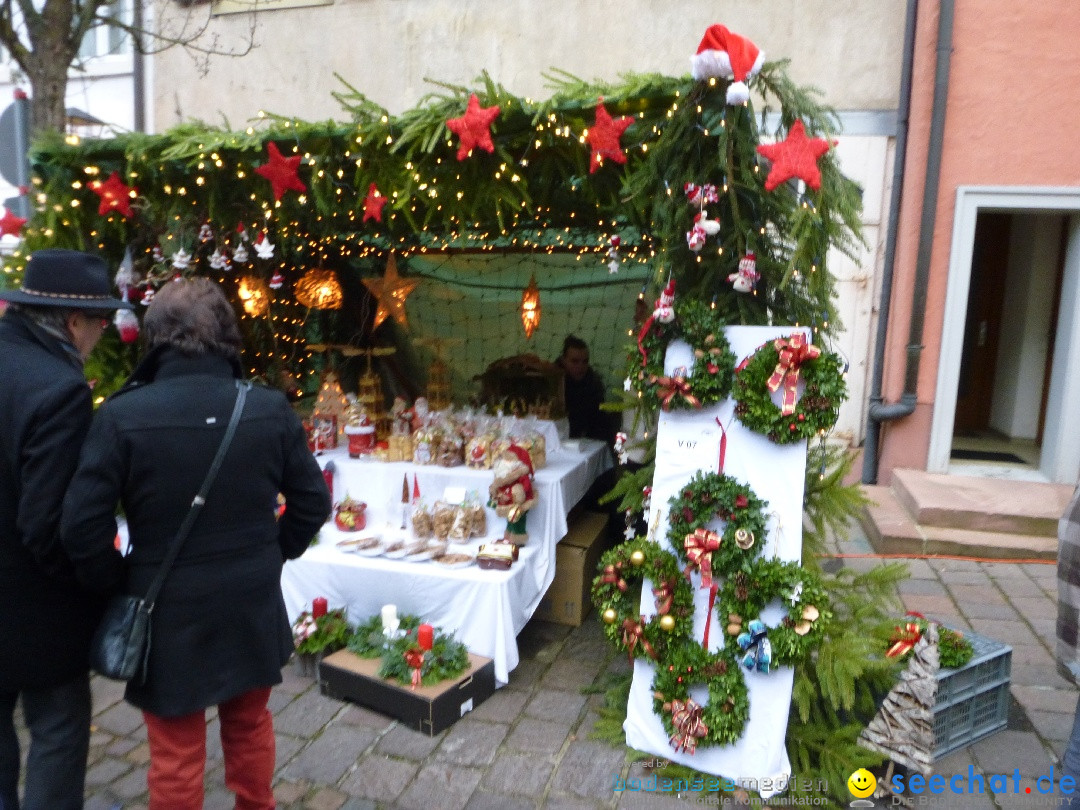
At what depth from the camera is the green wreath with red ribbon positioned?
9.68 ft

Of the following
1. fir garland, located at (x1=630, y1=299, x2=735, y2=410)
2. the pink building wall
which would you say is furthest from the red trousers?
the pink building wall

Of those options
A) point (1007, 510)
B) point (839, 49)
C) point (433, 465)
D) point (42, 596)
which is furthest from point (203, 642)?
point (839, 49)

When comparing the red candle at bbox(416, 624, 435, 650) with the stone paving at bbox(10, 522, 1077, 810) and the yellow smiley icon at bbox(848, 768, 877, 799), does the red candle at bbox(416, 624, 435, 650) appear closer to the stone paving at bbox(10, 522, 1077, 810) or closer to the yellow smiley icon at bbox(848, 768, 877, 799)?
the stone paving at bbox(10, 522, 1077, 810)

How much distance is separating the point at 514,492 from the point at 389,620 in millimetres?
906

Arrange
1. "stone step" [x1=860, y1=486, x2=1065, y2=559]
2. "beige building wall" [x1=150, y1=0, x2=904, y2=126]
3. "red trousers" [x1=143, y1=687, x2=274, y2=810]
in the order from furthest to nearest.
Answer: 1. "beige building wall" [x1=150, y1=0, x2=904, y2=126]
2. "stone step" [x1=860, y1=486, x2=1065, y2=559]
3. "red trousers" [x1=143, y1=687, x2=274, y2=810]

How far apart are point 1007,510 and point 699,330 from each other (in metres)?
4.08

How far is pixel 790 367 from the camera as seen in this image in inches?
116

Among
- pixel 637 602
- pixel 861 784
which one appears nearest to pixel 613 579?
pixel 637 602

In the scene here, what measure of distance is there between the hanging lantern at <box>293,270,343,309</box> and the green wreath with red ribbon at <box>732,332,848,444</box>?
14.0ft

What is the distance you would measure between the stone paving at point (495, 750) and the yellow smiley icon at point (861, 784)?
0.37m

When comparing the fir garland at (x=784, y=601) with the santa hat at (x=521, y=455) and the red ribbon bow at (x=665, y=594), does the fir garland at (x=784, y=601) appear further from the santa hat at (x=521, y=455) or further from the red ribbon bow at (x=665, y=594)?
the santa hat at (x=521, y=455)

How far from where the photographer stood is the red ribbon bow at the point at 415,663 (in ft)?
11.2

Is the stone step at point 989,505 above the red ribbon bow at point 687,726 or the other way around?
above

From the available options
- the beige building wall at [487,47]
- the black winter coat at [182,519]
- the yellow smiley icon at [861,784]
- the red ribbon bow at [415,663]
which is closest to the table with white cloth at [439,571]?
the red ribbon bow at [415,663]
